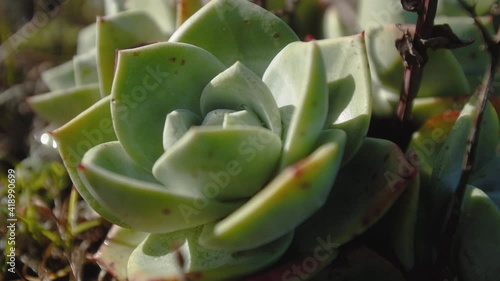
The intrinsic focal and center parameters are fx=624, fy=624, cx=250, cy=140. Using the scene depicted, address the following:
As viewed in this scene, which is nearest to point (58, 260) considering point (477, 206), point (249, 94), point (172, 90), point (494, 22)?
point (172, 90)

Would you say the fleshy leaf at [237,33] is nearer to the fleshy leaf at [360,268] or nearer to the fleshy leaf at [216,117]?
the fleshy leaf at [216,117]

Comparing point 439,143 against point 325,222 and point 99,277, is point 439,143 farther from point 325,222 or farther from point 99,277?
point 99,277

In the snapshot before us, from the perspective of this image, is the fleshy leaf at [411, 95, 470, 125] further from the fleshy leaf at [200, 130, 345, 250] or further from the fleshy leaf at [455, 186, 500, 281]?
the fleshy leaf at [200, 130, 345, 250]

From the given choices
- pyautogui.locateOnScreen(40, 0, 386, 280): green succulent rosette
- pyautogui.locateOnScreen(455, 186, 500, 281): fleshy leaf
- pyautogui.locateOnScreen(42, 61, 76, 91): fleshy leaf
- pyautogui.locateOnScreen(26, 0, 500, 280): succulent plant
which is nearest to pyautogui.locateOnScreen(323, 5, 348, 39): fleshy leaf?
pyautogui.locateOnScreen(26, 0, 500, 280): succulent plant

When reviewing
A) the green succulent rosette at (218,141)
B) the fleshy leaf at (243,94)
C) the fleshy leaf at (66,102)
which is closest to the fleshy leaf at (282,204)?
the green succulent rosette at (218,141)

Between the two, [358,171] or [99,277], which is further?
[99,277]

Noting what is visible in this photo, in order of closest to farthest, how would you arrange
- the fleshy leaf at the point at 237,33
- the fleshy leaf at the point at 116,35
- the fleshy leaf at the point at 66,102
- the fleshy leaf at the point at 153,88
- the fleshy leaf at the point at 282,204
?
the fleshy leaf at the point at 282,204 → the fleshy leaf at the point at 153,88 → the fleshy leaf at the point at 237,33 → the fleshy leaf at the point at 116,35 → the fleshy leaf at the point at 66,102
